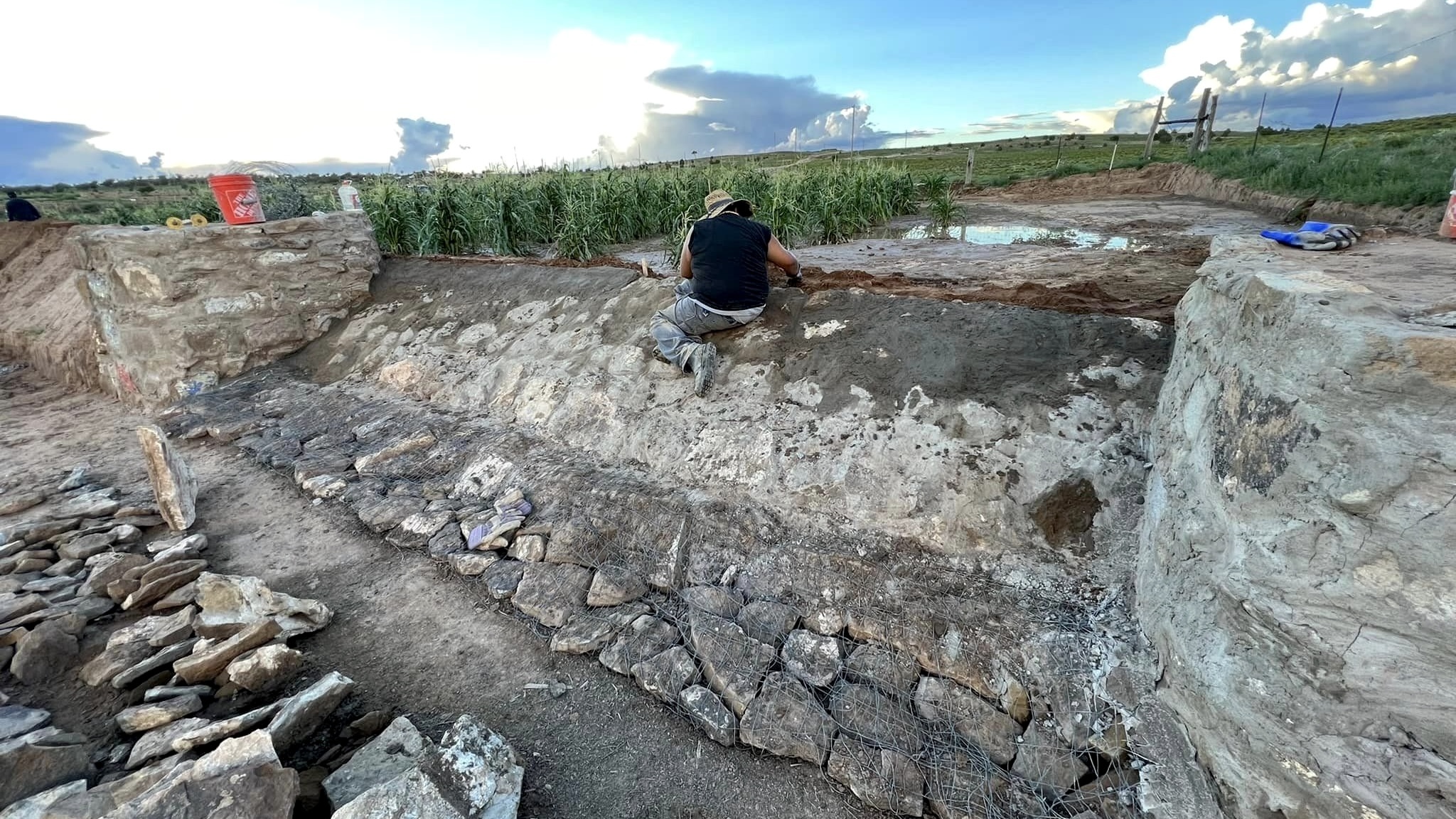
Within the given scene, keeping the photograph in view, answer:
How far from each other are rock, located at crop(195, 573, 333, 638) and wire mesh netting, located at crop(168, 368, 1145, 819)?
2.12ft

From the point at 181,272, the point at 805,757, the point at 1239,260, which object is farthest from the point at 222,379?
the point at 1239,260

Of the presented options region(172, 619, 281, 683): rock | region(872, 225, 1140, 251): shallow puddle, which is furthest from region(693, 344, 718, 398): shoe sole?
region(872, 225, 1140, 251): shallow puddle

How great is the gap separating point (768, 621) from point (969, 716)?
84cm

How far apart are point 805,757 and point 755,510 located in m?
1.16

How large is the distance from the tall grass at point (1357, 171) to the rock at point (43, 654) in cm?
1141

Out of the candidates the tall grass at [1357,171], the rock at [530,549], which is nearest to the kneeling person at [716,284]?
the rock at [530,549]

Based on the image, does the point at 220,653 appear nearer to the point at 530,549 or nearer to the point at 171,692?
the point at 171,692

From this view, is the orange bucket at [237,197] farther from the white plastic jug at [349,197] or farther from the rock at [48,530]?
the rock at [48,530]

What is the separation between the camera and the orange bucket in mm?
5676

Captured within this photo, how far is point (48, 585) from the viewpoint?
3092 millimetres

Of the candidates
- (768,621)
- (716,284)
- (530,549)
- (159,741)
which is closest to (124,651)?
(159,741)

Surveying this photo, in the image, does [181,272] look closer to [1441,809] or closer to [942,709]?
[942,709]

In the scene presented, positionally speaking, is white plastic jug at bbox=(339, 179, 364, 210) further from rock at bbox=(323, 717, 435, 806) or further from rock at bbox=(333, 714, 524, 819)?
rock at bbox=(333, 714, 524, 819)

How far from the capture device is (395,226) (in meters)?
7.59
